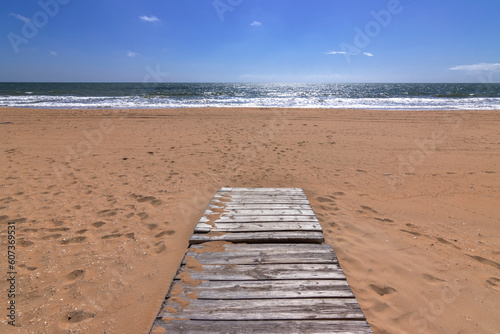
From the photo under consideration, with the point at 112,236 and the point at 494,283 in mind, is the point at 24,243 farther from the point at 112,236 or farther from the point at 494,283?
the point at 494,283

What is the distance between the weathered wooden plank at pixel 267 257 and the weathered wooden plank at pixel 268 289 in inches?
12.0

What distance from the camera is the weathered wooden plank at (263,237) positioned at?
3.02 meters

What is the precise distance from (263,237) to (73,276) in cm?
→ 223

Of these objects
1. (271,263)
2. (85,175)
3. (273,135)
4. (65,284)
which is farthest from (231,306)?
(273,135)

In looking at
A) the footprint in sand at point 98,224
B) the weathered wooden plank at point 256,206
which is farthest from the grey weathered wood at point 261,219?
the footprint in sand at point 98,224

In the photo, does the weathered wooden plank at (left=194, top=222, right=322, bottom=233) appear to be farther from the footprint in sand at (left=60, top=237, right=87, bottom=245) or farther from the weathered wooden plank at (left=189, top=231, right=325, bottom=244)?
the footprint in sand at (left=60, top=237, right=87, bottom=245)

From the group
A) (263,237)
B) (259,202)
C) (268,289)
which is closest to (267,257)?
(263,237)

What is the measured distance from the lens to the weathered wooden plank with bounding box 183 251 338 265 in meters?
2.61

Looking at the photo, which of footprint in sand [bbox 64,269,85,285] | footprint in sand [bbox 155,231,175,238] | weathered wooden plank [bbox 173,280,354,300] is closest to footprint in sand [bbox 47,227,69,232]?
footprint in sand [bbox 64,269,85,285]

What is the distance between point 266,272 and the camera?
244cm

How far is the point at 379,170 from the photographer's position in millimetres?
6379

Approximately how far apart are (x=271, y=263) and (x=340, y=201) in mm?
2643

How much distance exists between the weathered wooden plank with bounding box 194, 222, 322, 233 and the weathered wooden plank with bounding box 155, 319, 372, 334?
1361mm

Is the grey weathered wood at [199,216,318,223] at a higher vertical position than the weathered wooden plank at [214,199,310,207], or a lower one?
lower
